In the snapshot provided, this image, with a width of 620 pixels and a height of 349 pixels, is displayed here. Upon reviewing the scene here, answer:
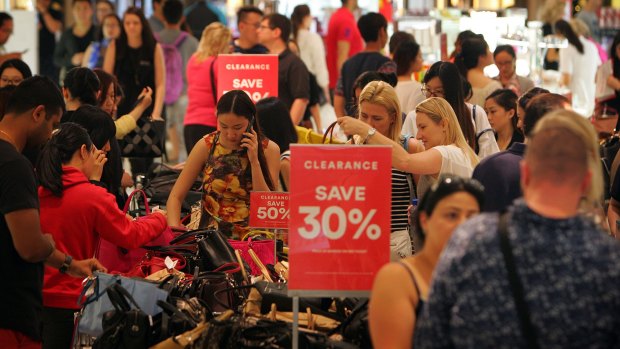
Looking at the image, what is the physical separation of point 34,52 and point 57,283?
9660 millimetres

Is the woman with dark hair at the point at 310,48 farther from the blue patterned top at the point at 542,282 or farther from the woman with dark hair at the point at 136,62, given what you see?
the blue patterned top at the point at 542,282

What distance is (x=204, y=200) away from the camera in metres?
6.74

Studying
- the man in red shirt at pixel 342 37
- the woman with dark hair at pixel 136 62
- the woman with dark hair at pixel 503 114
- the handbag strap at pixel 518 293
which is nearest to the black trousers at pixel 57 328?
the handbag strap at pixel 518 293

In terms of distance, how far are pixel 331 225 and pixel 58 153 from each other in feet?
5.43

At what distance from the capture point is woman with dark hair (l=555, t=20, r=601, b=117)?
47.0 ft

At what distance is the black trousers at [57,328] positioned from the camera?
18.5 ft

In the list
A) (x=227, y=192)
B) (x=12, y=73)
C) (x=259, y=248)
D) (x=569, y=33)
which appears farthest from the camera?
(x=569, y=33)

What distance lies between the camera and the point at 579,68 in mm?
14500

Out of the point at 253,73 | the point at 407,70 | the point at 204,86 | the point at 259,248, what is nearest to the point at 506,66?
the point at 407,70

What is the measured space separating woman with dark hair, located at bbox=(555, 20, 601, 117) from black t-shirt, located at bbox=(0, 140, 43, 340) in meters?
10.0

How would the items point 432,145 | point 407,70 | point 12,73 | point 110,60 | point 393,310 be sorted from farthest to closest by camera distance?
1. point 110,60
2. point 407,70
3. point 12,73
4. point 432,145
5. point 393,310

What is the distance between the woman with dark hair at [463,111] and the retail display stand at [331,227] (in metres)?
2.64

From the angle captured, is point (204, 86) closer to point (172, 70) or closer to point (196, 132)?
point (196, 132)

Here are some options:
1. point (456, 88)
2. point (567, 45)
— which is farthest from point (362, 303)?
point (567, 45)
